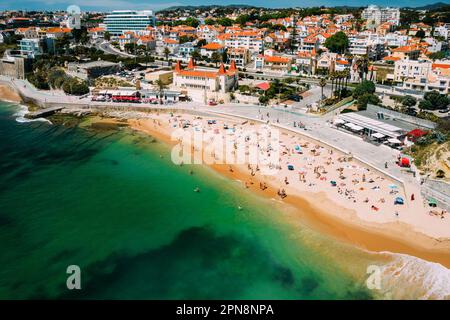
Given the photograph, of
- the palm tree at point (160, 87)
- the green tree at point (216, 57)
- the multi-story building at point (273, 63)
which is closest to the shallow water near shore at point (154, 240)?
the palm tree at point (160, 87)

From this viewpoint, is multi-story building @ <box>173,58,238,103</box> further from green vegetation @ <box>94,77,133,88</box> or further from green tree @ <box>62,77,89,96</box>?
green tree @ <box>62,77,89,96</box>

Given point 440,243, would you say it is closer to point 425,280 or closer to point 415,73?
point 425,280

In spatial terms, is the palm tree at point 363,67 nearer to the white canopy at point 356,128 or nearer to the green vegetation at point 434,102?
the green vegetation at point 434,102

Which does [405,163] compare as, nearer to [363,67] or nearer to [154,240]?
[154,240]

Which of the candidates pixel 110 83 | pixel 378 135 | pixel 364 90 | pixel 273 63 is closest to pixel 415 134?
pixel 378 135

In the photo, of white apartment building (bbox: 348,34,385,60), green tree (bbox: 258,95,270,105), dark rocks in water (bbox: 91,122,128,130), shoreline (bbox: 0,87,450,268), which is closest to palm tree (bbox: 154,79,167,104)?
dark rocks in water (bbox: 91,122,128,130)
